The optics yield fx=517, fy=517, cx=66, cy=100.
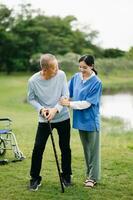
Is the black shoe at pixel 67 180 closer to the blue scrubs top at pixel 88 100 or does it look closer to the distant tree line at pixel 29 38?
the blue scrubs top at pixel 88 100

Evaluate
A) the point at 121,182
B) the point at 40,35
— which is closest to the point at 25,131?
the point at 121,182

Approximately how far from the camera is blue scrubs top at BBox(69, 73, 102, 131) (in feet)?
20.7

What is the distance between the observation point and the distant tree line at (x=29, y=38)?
51.3 m

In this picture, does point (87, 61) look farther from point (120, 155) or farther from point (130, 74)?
point (130, 74)

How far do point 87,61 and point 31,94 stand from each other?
2.63 feet

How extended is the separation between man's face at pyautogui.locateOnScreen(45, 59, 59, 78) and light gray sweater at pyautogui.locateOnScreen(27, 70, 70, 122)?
5 centimetres

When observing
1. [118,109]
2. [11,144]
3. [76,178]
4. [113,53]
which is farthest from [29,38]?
[76,178]

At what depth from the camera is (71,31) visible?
60.5m

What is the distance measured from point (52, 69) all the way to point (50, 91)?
281 millimetres

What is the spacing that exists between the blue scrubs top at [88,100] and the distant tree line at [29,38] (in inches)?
1704

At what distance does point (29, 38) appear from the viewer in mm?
52344

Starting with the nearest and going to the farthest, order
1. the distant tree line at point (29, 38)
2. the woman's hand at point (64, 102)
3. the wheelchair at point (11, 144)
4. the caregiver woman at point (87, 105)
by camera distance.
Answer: the woman's hand at point (64, 102)
the caregiver woman at point (87, 105)
the wheelchair at point (11, 144)
the distant tree line at point (29, 38)

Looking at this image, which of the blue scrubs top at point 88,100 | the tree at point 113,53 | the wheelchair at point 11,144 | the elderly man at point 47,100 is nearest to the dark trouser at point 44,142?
the elderly man at point 47,100

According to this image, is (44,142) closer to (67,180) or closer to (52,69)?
(67,180)
